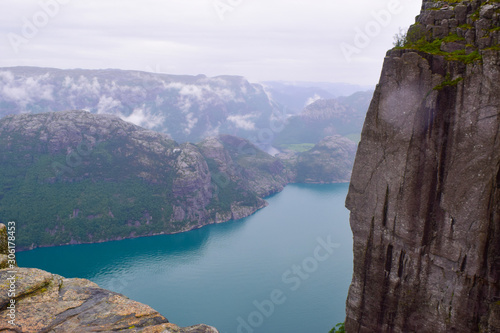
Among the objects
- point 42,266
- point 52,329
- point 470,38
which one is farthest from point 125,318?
point 42,266

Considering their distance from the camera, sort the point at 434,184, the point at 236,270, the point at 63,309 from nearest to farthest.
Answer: the point at 63,309 < the point at 434,184 < the point at 236,270

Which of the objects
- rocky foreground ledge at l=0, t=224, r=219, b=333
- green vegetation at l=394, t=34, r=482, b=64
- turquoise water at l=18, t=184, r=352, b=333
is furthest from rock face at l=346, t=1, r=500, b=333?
turquoise water at l=18, t=184, r=352, b=333

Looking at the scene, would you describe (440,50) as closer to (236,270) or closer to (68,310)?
(68,310)

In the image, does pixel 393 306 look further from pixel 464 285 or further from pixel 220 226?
pixel 220 226

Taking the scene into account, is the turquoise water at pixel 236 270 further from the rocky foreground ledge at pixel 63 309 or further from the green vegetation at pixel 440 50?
the green vegetation at pixel 440 50

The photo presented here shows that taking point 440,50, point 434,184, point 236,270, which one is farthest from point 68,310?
point 236,270

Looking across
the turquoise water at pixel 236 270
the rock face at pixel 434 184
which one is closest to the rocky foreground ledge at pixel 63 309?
the rock face at pixel 434 184
